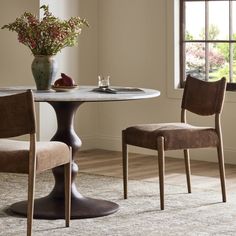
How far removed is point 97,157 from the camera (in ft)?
22.6

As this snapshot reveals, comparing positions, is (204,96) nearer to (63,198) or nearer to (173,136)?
(173,136)

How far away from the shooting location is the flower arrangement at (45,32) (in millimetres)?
4617

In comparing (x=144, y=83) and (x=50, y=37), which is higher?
(x=50, y=37)

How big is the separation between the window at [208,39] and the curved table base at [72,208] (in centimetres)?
237

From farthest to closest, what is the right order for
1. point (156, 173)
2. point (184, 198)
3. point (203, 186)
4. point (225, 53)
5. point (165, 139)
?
point (225, 53) < point (156, 173) < point (203, 186) < point (184, 198) < point (165, 139)

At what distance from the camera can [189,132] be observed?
185 inches

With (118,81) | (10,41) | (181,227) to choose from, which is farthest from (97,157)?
(181,227)

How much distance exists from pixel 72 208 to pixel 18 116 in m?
0.95

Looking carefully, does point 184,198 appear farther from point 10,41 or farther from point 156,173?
point 10,41

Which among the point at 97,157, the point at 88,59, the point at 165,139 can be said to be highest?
the point at 88,59

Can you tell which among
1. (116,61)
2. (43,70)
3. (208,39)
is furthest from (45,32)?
(116,61)

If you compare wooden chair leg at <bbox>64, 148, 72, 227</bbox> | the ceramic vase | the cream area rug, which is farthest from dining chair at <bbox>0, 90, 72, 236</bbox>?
the ceramic vase

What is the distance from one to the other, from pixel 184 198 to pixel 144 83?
229cm

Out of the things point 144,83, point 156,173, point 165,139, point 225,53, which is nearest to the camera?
point 165,139
